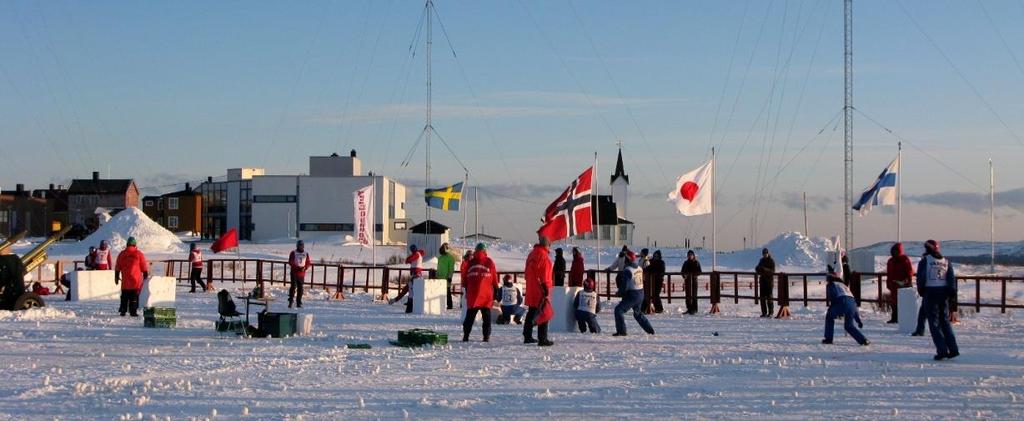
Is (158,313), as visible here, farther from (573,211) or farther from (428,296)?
(573,211)

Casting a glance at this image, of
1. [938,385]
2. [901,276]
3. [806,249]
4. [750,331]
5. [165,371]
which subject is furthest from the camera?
[806,249]

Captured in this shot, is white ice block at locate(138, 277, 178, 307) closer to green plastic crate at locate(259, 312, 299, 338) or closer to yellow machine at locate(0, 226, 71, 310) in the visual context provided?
yellow machine at locate(0, 226, 71, 310)

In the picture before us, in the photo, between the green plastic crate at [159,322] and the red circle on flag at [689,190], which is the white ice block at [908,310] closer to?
the red circle on flag at [689,190]

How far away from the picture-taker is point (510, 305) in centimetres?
2314

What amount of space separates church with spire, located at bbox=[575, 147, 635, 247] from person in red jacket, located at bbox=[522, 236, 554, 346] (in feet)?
211

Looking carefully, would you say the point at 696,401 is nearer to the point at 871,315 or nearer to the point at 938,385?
the point at 938,385

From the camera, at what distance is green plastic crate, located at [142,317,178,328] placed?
22125 millimetres

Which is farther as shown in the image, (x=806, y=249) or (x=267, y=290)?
(x=806, y=249)

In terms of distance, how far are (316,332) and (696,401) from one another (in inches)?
414

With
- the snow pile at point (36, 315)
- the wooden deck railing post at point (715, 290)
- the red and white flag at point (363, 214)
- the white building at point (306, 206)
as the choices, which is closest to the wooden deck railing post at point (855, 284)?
the wooden deck railing post at point (715, 290)

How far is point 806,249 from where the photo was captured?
78.2 meters

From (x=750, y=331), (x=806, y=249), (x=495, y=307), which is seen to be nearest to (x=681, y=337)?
(x=750, y=331)

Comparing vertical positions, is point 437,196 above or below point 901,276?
above

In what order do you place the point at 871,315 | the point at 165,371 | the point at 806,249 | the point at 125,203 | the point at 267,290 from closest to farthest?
the point at 165,371 → the point at 871,315 → the point at 267,290 → the point at 806,249 → the point at 125,203
